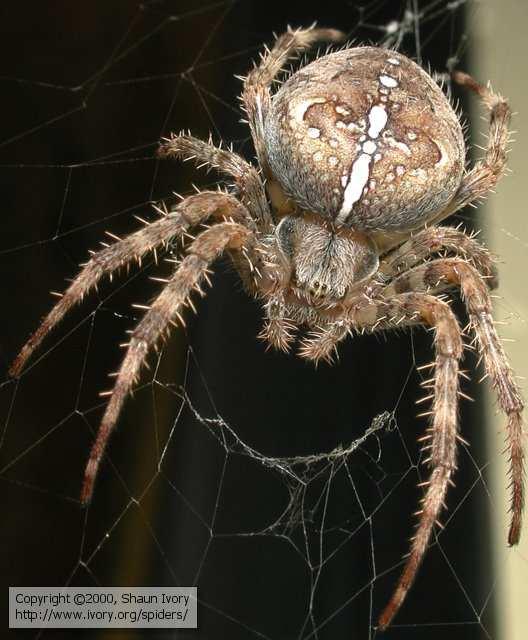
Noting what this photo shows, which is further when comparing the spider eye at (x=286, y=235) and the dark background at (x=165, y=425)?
the dark background at (x=165, y=425)

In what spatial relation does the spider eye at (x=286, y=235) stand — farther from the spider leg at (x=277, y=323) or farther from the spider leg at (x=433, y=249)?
the spider leg at (x=433, y=249)

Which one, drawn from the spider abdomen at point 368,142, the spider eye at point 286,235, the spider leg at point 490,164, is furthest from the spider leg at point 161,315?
the spider leg at point 490,164

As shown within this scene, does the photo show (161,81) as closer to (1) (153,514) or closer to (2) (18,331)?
(2) (18,331)

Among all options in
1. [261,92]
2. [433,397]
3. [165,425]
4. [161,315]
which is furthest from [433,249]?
[165,425]

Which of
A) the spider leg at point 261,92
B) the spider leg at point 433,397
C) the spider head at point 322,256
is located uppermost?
the spider leg at point 261,92

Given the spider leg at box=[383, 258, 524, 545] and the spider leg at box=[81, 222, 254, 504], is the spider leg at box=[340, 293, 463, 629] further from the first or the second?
the spider leg at box=[81, 222, 254, 504]

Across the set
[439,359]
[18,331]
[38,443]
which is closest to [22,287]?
[18,331]
